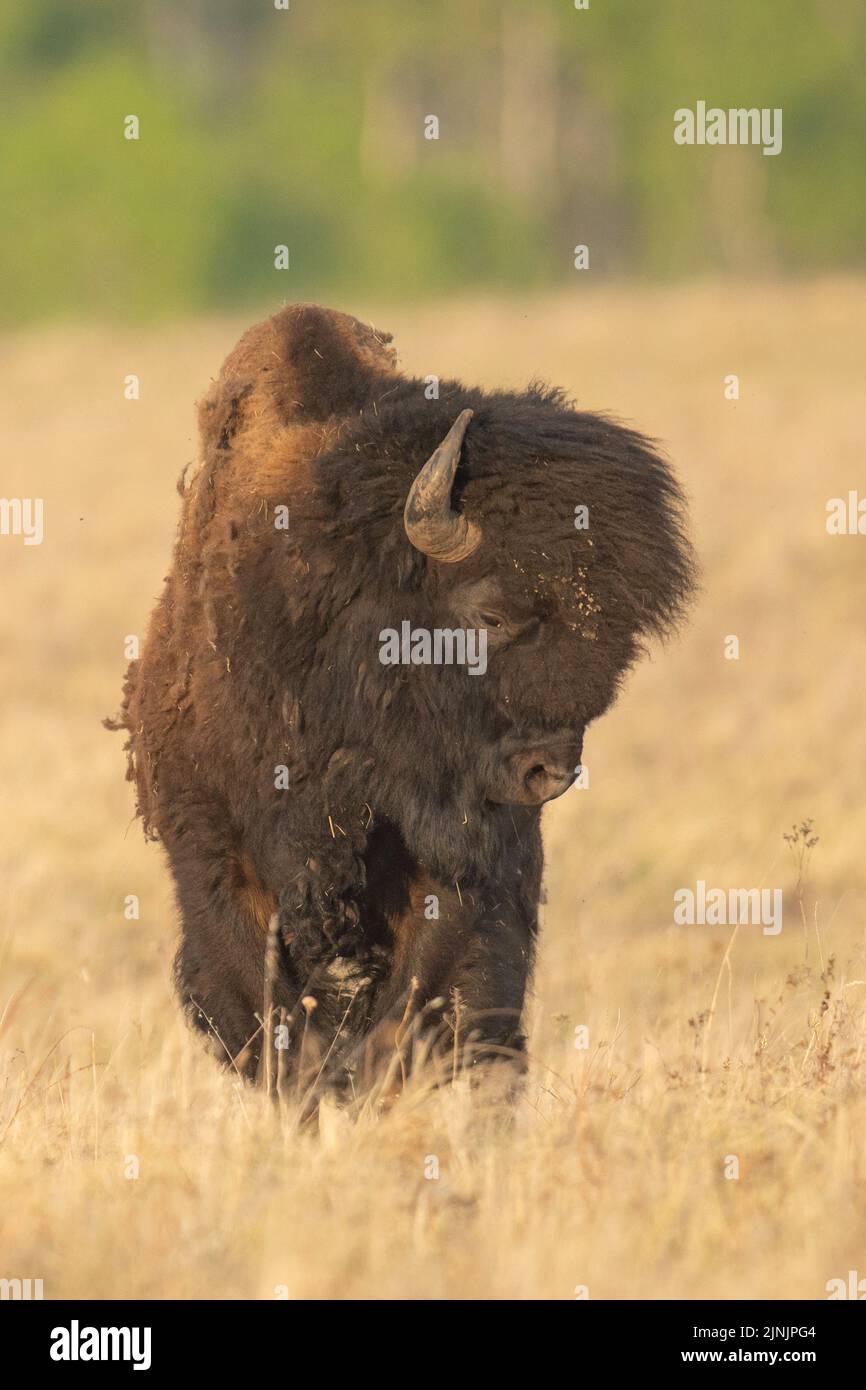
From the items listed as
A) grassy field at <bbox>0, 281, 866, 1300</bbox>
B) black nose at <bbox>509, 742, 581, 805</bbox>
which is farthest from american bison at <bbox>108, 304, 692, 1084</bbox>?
grassy field at <bbox>0, 281, 866, 1300</bbox>

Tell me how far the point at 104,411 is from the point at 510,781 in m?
19.2

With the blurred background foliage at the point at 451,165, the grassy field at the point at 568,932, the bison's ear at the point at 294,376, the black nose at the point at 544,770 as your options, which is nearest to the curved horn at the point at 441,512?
the black nose at the point at 544,770

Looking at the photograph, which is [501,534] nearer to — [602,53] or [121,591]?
[121,591]

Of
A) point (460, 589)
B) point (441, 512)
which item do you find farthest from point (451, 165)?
point (441, 512)

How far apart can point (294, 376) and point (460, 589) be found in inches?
45.1

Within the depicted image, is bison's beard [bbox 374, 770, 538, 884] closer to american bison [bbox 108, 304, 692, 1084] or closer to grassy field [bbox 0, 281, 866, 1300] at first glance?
american bison [bbox 108, 304, 692, 1084]

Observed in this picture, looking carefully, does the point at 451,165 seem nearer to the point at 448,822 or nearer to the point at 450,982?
the point at 448,822

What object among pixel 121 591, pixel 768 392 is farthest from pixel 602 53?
pixel 121 591

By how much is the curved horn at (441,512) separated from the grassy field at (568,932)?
1.58 metres

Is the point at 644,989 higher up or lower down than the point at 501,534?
lower down

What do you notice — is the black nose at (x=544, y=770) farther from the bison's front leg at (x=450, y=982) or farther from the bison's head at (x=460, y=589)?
the bison's front leg at (x=450, y=982)

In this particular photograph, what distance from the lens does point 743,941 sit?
467 inches

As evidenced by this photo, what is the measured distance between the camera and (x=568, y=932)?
11.6 meters
